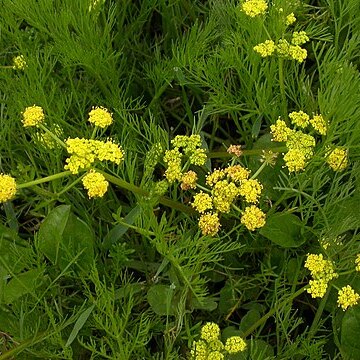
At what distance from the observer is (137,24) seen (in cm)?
167

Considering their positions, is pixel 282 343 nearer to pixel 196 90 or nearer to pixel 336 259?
pixel 336 259

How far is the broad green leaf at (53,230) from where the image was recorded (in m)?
1.29

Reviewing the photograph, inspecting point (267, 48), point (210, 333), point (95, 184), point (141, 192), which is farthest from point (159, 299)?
point (267, 48)

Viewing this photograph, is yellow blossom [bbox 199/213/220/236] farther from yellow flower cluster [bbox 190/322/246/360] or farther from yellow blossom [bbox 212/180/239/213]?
yellow flower cluster [bbox 190/322/246/360]

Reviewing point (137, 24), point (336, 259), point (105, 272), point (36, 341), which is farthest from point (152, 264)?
point (137, 24)

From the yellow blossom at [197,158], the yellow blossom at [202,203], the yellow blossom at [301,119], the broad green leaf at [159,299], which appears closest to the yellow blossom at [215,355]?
the broad green leaf at [159,299]

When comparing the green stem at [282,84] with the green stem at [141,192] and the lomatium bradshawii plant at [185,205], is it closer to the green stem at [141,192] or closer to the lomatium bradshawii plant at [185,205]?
the lomatium bradshawii plant at [185,205]

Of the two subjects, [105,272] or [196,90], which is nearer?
[105,272]

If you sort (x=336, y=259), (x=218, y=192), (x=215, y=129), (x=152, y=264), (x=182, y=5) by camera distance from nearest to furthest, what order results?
(x=218, y=192)
(x=336, y=259)
(x=152, y=264)
(x=215, y=129)
(x=182, y=5)

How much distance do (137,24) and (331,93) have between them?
2.22 ft

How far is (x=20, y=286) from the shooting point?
1293 mm

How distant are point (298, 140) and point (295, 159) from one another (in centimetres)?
5

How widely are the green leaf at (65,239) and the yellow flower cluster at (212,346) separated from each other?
0.32 metres

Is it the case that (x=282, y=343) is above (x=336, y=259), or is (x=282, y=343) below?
below
